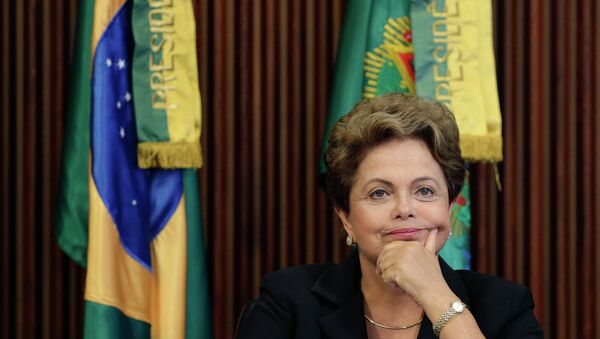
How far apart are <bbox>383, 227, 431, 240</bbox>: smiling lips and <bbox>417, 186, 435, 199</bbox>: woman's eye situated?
0.08 metres

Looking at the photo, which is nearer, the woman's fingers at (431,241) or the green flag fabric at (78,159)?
the woman's fingers at (431,241)

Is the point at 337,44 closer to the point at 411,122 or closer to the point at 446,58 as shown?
the point at 446,58

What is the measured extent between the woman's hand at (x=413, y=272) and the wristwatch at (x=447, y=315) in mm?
41

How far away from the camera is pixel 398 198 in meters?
2.07

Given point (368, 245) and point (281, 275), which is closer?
point (368, 245)

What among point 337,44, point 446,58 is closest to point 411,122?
point 446,58

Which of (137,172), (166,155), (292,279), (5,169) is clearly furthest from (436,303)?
(5,169)

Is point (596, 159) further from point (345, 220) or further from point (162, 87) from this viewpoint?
point (345, 220)

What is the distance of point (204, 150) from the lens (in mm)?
3938

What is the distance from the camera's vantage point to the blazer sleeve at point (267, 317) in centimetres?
211

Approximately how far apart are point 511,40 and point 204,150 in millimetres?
1459

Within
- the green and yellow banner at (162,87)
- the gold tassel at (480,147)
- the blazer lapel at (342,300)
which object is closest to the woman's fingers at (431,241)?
the blazer lapel at (342,300)

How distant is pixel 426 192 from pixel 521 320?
38 centimetres

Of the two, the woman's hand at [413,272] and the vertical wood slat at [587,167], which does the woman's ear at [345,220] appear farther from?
the vertical wood slat at [587,167]
